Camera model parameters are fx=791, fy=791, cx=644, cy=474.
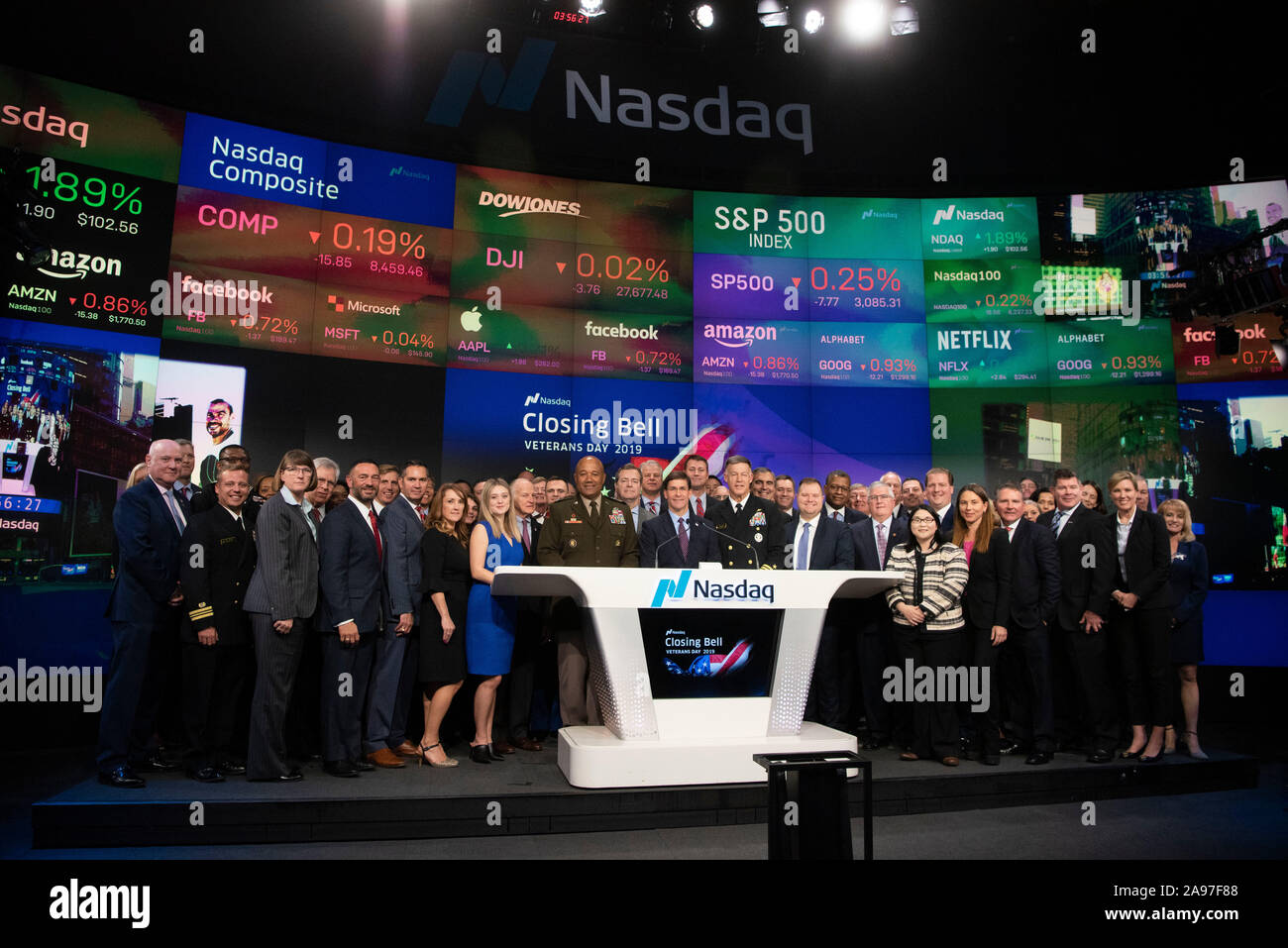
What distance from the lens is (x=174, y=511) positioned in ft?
14.3

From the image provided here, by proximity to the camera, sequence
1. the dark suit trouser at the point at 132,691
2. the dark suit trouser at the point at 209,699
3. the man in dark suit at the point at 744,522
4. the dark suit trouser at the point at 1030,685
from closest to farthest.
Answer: the dark suit trouser at the point at 132,691 < the dark suit trouser at the point at 209,699 < the dark suit trouser at the point at 1030,685 < the man in dark suit at the point at 744,522

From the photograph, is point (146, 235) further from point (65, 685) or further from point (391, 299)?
point (65, 685)

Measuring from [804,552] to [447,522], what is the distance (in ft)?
7.76

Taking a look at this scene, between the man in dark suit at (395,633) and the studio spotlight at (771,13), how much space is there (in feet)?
20.4

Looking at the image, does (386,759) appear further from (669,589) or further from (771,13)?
(771,13)

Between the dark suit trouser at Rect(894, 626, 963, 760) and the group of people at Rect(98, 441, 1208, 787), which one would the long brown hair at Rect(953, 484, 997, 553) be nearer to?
the group of people at Rect(98, 441, 1208, 787)

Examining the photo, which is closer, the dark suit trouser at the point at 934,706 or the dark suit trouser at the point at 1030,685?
the dark suit trouser at the point at 934,706

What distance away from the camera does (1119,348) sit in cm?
776

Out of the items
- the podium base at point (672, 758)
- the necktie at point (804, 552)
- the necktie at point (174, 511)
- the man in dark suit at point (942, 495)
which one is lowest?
the podium base at point (672, 758)

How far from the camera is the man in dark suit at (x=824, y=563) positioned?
17.2ft

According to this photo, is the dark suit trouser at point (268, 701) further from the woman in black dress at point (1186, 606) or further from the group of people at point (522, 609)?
the woman in black dress at point (1186, 606)

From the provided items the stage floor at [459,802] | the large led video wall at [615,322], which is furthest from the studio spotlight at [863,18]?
the stage floor at [459,802]

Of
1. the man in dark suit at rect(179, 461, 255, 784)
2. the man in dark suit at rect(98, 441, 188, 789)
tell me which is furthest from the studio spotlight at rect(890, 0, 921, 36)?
the man in dark suit at rect(98, 441, 188, 789)

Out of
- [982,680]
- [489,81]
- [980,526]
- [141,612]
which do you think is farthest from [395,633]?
[489,81]
